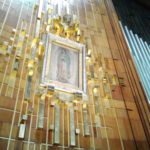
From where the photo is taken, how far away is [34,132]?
79.9 inches

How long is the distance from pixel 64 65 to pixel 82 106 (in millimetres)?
589

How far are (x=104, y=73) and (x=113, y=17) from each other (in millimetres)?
1579

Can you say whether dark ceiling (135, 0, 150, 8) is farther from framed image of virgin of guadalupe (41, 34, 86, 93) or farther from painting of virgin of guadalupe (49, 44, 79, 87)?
painting of virgin of guadalupe (49, 44, 79, 87)

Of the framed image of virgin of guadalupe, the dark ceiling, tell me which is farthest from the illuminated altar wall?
the dark ceiling

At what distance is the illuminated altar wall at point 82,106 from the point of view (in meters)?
2.04

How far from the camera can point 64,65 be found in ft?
9.09

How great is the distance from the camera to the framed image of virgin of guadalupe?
2.53 meters

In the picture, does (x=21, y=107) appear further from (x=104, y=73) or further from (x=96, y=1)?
(x=96, y=1)

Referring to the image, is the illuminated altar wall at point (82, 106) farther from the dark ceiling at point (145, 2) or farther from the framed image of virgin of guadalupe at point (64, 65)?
the dark ceiling at point (145, 2)

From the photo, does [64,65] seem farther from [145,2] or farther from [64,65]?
[145,2]

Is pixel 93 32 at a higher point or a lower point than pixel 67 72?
higher

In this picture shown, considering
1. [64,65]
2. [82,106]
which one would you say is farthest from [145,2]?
[82,106]

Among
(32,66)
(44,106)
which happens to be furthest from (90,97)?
(32,66)

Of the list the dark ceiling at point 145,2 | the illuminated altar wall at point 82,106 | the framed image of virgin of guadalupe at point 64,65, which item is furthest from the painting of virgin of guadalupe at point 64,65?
the dark ceiling at point 145,2
